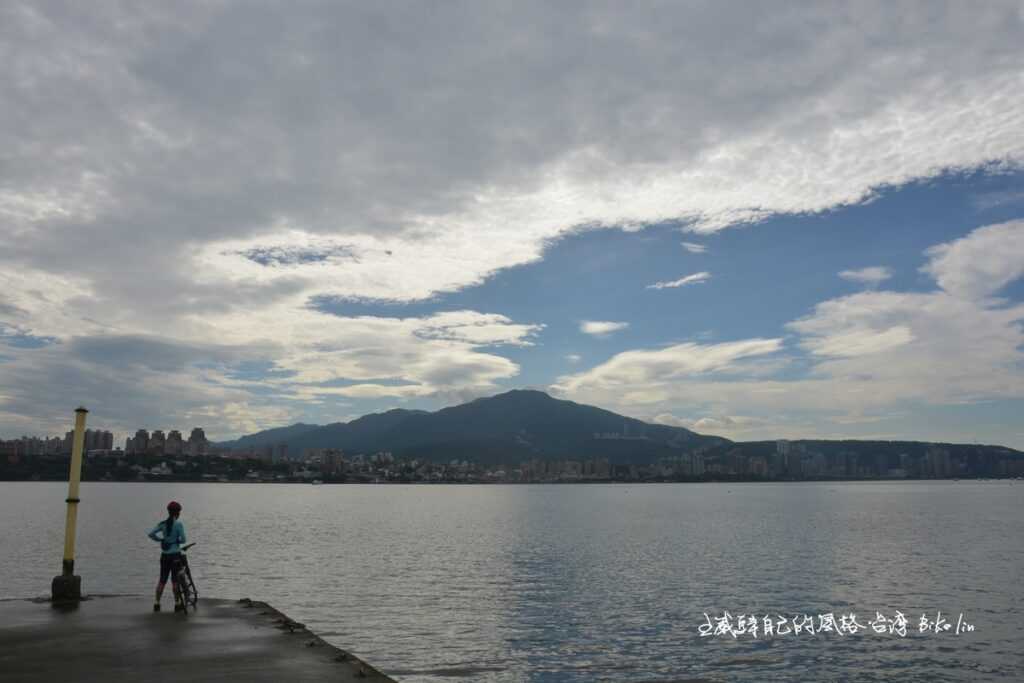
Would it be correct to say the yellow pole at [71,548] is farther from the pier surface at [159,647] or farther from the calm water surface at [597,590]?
the calm water surface at [597,590]

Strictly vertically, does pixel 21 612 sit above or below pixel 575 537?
above

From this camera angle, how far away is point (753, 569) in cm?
5316

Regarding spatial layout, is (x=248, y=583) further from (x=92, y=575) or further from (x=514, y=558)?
(x=514, y=558)

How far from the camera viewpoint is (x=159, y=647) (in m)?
16.8

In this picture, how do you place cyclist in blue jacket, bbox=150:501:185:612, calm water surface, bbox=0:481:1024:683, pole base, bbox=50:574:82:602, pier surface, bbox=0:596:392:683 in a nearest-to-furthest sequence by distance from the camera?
pier surface, bbox=0:596:392:683, cyclist in blue jacket, bbox=150:501:185:612, pole base, bbox=50:574:82:602, calm water surface, bbox=0:481:1024:683

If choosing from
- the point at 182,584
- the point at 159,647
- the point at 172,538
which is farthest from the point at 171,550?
the point at 159,647

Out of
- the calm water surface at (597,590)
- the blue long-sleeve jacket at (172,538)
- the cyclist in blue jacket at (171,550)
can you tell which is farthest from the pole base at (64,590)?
the calm water surface at (597,590)

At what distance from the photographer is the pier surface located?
47.1 feet

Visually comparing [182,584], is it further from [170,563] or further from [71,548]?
[71,548]

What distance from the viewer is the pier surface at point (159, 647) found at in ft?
47.1

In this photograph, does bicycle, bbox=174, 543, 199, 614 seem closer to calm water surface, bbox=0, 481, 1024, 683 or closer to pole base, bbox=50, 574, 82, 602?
pole base, bbox=50, 574, 82, 602

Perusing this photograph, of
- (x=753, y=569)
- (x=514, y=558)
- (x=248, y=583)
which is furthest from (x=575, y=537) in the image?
(x=248, y=583)

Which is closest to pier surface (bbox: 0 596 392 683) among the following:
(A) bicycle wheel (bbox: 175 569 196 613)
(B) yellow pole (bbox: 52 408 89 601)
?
(A) bicycle wheel (bbox: 175 569 196 613)

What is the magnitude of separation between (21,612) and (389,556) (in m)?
42.8
